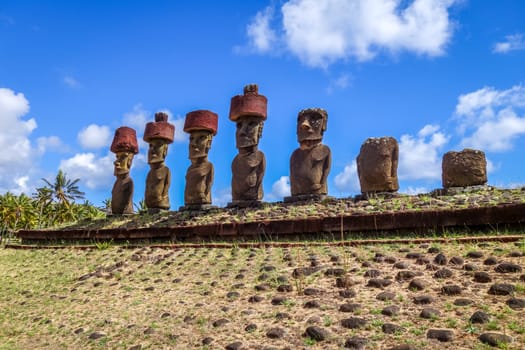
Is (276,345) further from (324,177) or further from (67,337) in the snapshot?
(324,177)

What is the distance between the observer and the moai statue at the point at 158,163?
12977 millimetres

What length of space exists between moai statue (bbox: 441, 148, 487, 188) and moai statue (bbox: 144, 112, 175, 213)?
748cm

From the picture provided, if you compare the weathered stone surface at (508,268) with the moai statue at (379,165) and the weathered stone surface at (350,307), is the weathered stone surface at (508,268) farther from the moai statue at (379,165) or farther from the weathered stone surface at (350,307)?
the moai statue at (379,165)

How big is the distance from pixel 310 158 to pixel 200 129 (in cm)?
356

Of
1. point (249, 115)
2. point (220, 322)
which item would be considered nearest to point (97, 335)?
point (220, 322)

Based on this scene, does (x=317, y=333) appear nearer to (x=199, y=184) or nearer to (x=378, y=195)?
(x=378, y=195)

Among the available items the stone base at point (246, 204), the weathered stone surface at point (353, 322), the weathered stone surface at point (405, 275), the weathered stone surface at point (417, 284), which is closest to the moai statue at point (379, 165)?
the stone base at point (246, 204)

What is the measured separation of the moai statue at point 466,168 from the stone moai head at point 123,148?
30.6 feet

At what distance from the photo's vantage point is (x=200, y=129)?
12453 millimetres

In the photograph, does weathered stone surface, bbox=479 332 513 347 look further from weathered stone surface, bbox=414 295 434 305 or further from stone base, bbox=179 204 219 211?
stone base, bbox=179 204 219 211

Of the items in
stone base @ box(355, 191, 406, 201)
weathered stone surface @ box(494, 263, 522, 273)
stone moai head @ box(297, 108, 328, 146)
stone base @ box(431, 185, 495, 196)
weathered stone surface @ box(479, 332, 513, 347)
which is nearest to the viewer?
weathered stone surface @ box(479, 332, 513, 347)

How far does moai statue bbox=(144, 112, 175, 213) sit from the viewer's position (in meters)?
13.0

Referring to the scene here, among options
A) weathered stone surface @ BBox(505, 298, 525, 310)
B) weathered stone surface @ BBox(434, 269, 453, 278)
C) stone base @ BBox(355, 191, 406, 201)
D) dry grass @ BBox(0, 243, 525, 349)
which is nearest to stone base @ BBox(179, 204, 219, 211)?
stone base @ BBox(355, 191, 406, 201)

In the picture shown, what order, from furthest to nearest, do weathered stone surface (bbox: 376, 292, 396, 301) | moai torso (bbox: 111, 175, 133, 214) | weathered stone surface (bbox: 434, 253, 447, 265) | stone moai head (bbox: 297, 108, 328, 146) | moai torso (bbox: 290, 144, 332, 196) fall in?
moai torso (bbox: 111, 175, 133, 214) → stone moai head (bbox: 297, 108, 328, 146) → moai torso (bbox: 290, 144, 332, 196) → weathered stone surface (bbox: 434, 253, 447, 265) → weathered stone surface (bbox: 376, 292, 396, 301)
